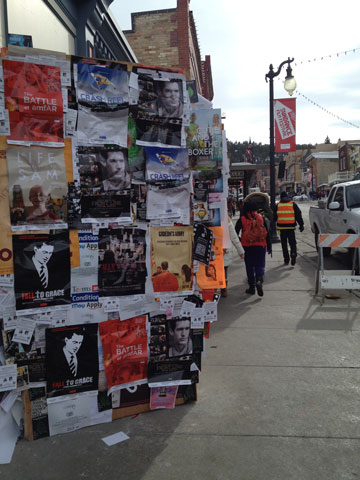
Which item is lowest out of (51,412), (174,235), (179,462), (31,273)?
(179,462)

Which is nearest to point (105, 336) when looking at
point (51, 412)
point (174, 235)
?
point (51, 412)

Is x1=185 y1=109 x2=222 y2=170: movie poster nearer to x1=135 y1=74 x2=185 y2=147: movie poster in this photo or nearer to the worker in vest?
x1=135 y1=74 x2=185 y2=147: movie poster

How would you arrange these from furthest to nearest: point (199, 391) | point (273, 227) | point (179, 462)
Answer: point (273, 227)
point (199, 391)
point (179, 462)

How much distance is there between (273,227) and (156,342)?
39.1 feet

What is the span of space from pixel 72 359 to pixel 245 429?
4.69ft

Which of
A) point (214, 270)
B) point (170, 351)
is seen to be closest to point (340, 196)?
point (214, 270)

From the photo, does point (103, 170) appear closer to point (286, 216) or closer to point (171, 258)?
point (171, 258)

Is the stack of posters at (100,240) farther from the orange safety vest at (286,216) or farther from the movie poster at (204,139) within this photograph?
the orange safety vest at (286,216)

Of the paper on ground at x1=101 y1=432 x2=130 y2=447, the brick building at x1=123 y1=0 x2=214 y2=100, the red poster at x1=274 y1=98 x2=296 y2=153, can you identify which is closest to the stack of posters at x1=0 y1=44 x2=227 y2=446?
the paper on ground at x1=101 y1=432 x2=130 y2=447

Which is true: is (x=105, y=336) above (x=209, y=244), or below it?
below

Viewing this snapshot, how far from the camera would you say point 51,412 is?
3072mm

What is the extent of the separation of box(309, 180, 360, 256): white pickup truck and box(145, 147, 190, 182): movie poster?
264 inches

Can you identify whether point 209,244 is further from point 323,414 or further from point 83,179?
point 323,414

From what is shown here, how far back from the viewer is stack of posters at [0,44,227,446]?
2891 millimetres
